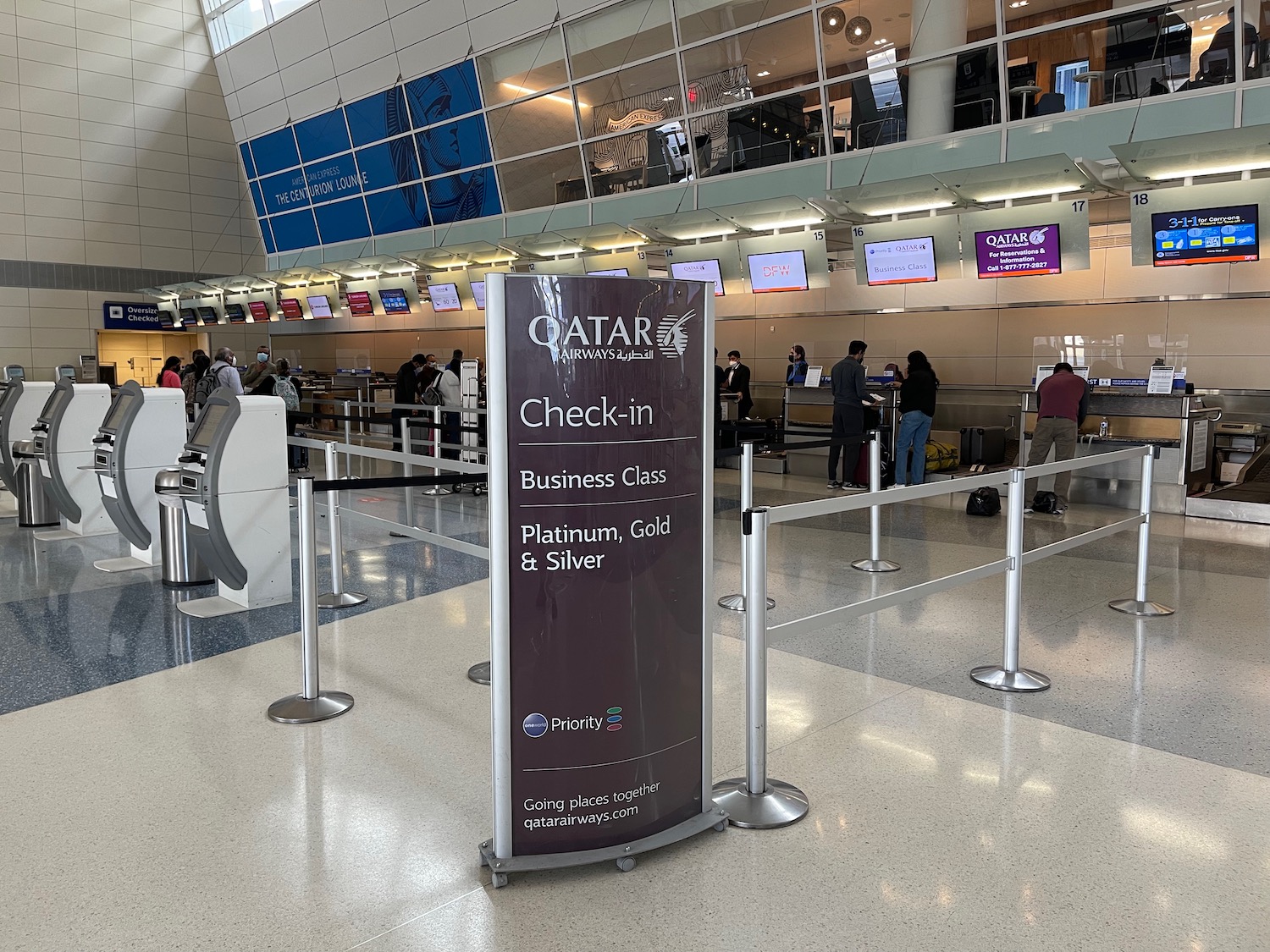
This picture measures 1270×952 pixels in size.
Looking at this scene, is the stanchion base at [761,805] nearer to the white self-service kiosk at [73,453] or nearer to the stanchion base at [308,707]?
the stanchion base at [308,707]

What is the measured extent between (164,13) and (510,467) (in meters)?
27.7

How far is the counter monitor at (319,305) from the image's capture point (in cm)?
2061

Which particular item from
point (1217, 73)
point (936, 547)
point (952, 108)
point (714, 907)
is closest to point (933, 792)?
point (714, 907)

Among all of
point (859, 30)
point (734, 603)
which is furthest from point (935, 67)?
point (734, 603)

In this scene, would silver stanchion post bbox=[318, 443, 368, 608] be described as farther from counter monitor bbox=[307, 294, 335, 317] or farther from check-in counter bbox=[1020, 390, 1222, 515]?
counter monitor bbox=[307, 294, 335, 317]

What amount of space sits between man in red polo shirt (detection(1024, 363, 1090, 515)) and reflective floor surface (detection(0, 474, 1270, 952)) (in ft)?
14.7

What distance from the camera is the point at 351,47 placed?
61.6ft

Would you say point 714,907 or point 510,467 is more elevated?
point 510,467

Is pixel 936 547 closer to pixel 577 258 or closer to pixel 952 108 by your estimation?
pixel 952 108

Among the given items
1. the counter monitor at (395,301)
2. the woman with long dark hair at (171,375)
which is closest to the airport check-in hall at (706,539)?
the counter monitor at (395,301)

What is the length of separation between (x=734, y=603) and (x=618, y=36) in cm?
1151

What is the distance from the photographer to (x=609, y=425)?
8.84 ft

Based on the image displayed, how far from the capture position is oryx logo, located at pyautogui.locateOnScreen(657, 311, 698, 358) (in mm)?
2775

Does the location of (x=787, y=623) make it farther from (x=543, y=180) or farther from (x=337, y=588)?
(x=543, y=180)
